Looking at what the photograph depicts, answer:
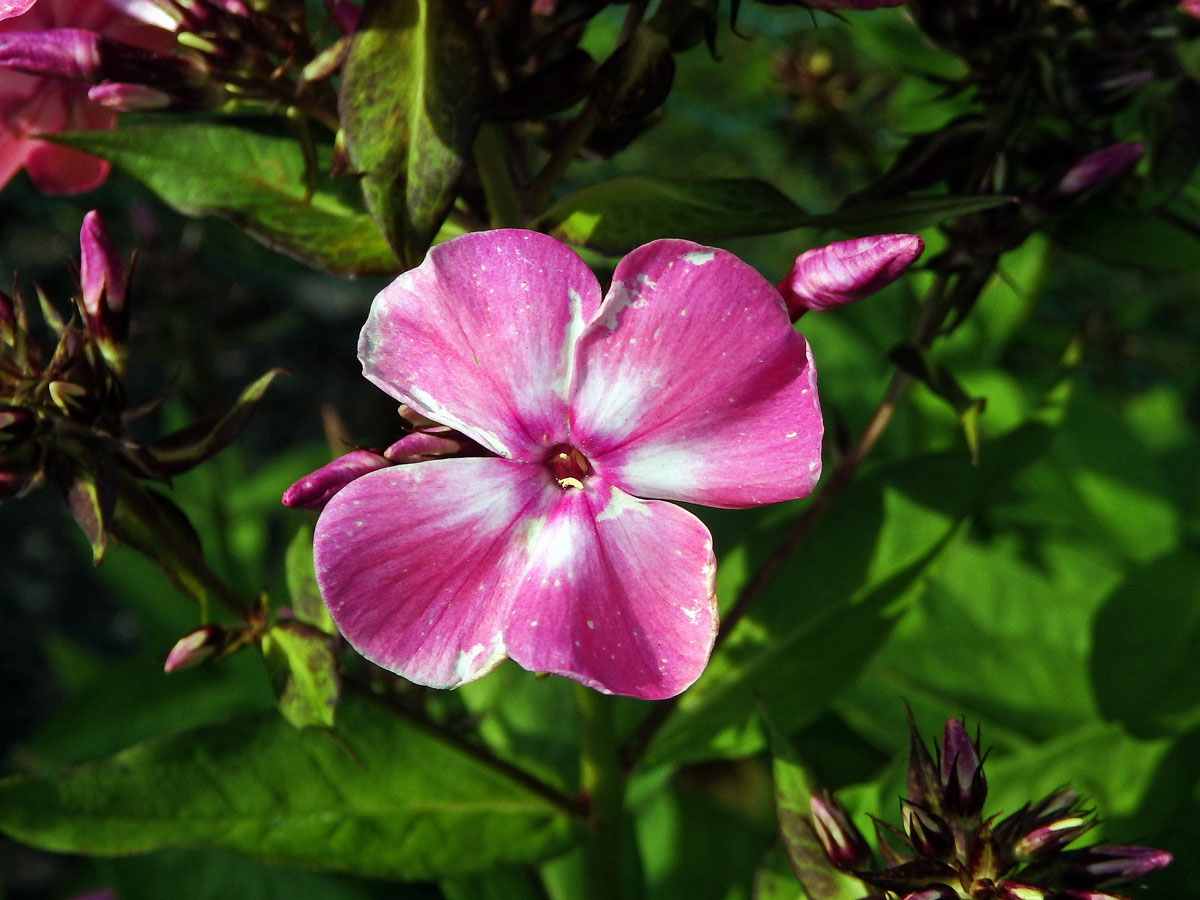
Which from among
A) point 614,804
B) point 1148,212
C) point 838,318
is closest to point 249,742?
point 614,804

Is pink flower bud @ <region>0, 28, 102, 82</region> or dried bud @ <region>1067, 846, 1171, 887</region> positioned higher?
pink flower bud @ <region>0, 28, 102, 82</region>

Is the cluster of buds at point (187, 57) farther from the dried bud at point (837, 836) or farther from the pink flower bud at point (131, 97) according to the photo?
the dried bud at point (837, 836)

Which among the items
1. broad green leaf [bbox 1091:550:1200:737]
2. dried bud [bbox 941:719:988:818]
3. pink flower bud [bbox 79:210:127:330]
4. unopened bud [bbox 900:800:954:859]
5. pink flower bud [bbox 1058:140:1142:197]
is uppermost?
pink flower bud [bbox 79:210:127:330]

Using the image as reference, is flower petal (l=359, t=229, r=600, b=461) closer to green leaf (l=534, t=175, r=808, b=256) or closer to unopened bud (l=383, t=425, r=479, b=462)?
unopened bud (l=383, t=425, r=479, b=462)

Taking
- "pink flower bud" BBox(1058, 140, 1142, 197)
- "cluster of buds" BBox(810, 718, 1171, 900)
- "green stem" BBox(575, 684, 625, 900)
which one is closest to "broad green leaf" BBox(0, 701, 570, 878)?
"green stem" BBox(575, 684, 625, 900)

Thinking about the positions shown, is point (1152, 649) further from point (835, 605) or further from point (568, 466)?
point (568, 466)

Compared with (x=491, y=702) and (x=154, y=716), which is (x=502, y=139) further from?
(x=154, y=716)
